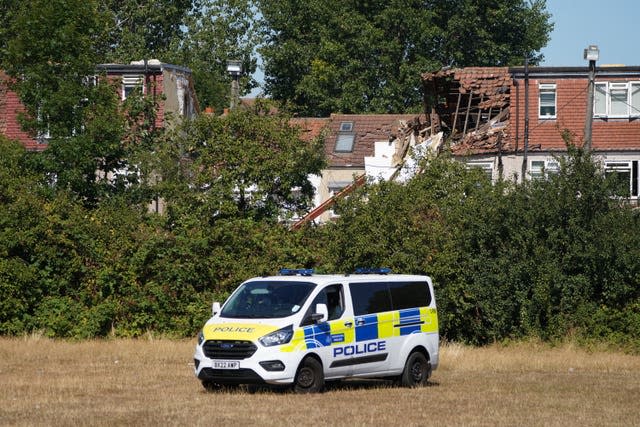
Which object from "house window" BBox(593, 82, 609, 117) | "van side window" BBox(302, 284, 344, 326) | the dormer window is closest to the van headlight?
"van side window" BBox(302, 284, 344, 326)

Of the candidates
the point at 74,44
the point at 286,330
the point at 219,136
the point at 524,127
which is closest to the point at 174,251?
the point at 219,136

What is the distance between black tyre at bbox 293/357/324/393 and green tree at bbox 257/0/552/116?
53.9 metres

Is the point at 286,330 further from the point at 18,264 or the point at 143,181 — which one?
the point at 143,181

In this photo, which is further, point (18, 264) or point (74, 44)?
point (74, 44)

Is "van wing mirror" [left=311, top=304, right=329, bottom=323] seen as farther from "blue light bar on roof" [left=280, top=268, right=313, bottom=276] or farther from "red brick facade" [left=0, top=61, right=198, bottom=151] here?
"red brick facade" [left=0, top=61, right=198, bottom=151]

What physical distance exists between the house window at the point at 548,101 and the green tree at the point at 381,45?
74.6 ft

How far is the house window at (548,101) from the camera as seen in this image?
5116cm

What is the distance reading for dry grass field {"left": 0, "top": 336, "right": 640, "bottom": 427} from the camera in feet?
57.3

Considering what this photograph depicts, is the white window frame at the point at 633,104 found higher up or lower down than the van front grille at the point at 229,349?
higher up

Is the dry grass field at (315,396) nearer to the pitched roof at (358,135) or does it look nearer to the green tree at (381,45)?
the pitched roof at (358,135)

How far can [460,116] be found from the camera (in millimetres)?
52938

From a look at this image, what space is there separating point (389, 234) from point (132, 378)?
11525 millimetres

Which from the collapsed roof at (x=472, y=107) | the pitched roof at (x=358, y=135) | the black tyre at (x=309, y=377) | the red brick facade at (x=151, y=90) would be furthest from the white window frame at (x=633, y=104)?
the black tyre at (x=309, y=377)

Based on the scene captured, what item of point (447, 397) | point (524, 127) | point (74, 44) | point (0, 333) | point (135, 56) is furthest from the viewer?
point (135, 56)
